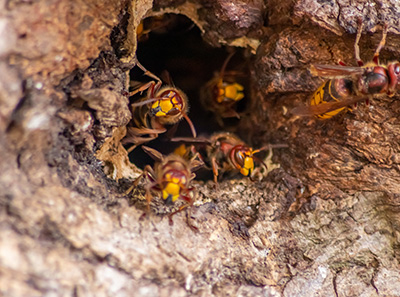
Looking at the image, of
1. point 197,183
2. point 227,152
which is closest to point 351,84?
point 227,152

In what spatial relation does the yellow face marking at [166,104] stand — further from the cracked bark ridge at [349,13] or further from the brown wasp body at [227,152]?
the cracked bark ridge at [349,13]

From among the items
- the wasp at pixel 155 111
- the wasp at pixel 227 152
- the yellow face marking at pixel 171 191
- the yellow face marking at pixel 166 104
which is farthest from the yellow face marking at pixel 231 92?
the yellow face marking at pixel 171 191

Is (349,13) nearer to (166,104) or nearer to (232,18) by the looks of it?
(232,18)

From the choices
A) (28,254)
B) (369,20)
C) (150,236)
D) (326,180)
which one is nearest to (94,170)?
(150,236)

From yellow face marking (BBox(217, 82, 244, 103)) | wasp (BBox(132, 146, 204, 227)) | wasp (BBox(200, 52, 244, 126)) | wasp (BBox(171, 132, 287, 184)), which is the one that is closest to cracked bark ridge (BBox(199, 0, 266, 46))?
wasp (BBox(200, 52, 244, 126))

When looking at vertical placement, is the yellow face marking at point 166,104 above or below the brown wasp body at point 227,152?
above

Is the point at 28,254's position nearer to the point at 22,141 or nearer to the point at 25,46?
the point at 22,141
